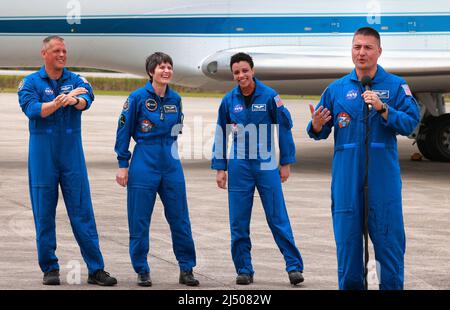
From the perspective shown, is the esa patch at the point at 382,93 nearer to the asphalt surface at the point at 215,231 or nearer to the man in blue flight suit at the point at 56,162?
the asphalt surface at the point at 215,231

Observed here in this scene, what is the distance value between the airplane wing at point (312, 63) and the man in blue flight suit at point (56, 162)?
25.2 ft

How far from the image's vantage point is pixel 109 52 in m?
16.3

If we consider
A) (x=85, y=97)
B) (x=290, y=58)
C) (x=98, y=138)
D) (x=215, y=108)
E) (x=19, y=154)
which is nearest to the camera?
(x=85, y=97)

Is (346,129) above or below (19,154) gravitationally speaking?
above

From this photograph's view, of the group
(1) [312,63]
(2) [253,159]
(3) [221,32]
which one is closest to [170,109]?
(2) [253,159]

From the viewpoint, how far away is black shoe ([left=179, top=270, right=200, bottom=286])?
8125mm

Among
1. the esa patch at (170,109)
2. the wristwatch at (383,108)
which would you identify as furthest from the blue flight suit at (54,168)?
the wristwatch at (383,108)

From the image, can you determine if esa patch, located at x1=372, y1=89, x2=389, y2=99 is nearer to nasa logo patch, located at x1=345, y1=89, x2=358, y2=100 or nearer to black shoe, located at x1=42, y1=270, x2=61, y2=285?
nasa logo patch, located at x1=345, y1=89, x2=358, y2=100

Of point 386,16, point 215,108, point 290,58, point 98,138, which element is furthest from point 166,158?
point 215,108

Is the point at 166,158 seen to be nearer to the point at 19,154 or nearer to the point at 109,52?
the point at 109,52

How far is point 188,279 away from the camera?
26.8 feet

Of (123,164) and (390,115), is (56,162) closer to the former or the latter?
(123,164)

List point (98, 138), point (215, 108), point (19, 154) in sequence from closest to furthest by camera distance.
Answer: point (19, 154)
point (98, 138)
point (215, 108)

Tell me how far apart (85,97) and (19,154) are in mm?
10450
